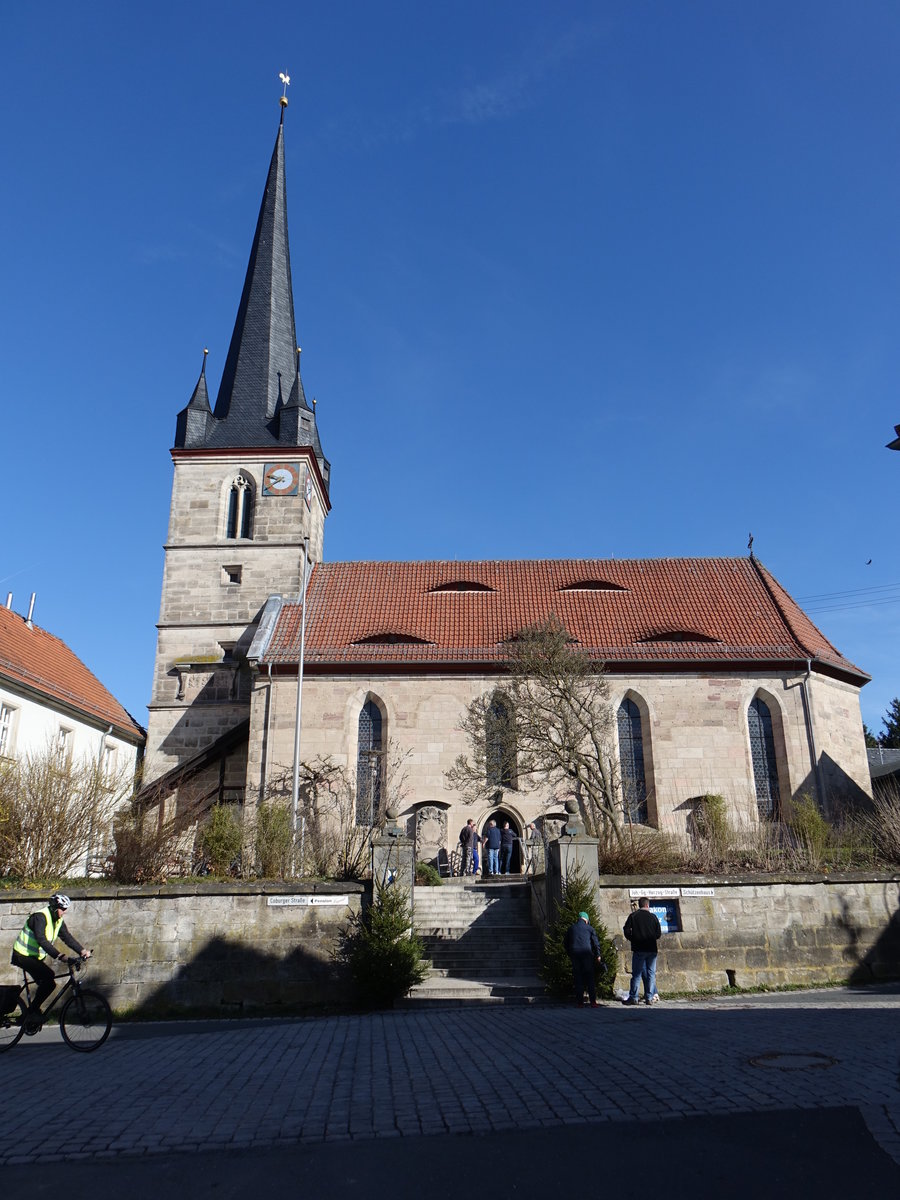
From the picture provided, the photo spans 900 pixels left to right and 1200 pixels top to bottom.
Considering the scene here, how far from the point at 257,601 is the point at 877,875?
65.1 feet

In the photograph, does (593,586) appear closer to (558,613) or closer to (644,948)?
(558,613)

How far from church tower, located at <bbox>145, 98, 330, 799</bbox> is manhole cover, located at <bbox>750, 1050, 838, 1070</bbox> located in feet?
66.0

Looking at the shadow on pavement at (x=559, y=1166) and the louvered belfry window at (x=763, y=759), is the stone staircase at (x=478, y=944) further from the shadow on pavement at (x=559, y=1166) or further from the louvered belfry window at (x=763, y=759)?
the louvered belfry window at (x=763, y=759)

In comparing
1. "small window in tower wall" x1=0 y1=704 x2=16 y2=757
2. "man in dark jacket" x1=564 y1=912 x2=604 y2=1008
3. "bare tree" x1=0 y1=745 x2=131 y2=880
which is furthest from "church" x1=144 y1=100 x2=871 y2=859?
"man in dark jacket" x1=564 y1=912 x2=604 y2=1008

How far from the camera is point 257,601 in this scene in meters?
28.7

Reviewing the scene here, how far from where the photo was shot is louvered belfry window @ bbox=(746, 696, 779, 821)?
2388 cm

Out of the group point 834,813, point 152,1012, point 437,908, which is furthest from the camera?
point 834,813

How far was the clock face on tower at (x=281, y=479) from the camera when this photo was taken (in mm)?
30000

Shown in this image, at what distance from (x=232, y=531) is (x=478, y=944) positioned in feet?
61.9

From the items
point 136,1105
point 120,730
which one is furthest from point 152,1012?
point 120,730

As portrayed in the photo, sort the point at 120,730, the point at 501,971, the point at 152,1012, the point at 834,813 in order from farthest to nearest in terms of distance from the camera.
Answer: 1. the point at 120,730
2. the point at 834,813
3. the point at 501,971
4. the point at 152,1012

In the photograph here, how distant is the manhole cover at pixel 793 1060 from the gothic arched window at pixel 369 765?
16.8 meters

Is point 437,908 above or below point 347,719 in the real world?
below

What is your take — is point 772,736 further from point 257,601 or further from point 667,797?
point 257,601
